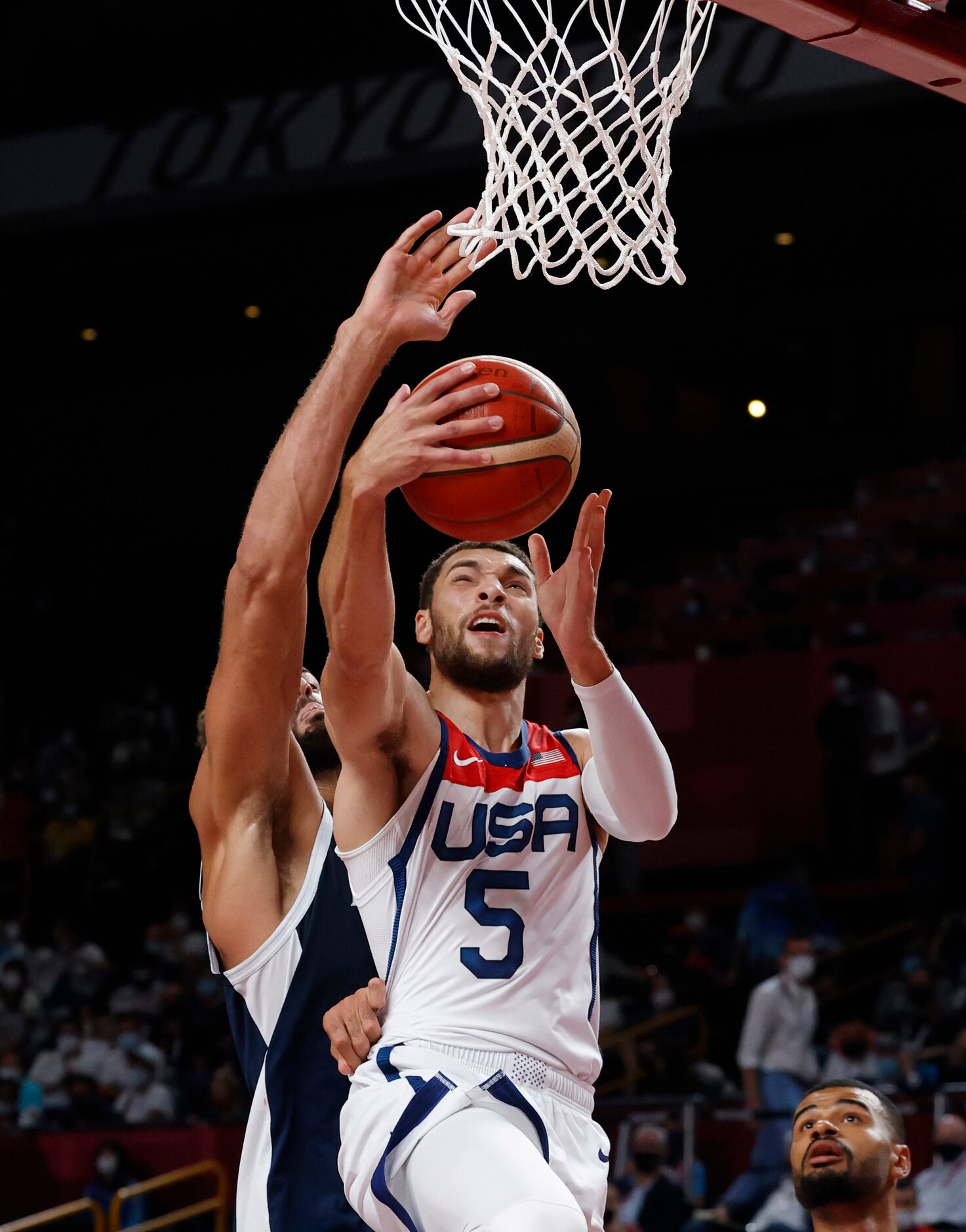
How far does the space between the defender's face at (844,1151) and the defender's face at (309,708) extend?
1706 millimetres

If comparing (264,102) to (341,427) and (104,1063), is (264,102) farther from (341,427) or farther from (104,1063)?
(341,427)

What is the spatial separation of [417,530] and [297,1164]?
1509cm

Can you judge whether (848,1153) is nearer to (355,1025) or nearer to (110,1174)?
(355,1025)

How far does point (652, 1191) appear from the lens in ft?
25.9

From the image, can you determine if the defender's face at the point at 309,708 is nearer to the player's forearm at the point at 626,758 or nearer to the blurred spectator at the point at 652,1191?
the player's forearm at the point at 626,758

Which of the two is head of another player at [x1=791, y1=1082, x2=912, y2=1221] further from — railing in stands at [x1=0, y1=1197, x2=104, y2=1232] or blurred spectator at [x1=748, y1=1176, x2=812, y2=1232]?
railing in stands at [x1=0, y1=1197, x2=104, y2=1232]

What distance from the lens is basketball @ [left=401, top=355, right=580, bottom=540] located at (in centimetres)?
346

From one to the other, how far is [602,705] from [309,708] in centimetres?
99

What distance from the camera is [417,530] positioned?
18.5 metres

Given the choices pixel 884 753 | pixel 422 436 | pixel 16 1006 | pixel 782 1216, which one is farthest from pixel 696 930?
pixel 422 436

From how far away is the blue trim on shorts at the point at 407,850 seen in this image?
11.5 feet

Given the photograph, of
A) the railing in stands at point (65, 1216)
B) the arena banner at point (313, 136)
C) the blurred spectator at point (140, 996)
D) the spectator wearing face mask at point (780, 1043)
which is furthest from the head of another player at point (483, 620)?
the blurred spectator at point (140, 996)

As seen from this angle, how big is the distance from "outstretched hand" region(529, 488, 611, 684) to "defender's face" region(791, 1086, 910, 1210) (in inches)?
66.5

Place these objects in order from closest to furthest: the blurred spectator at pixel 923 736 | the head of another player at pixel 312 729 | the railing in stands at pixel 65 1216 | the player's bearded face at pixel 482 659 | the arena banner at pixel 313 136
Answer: the player's bearded face at pixel 482 659, the head of another player at pixel 312 729, the railing in stands at pixel 65 1216, the arena banner at pixel 313 136, the blurred spectator at pixel 923 736
